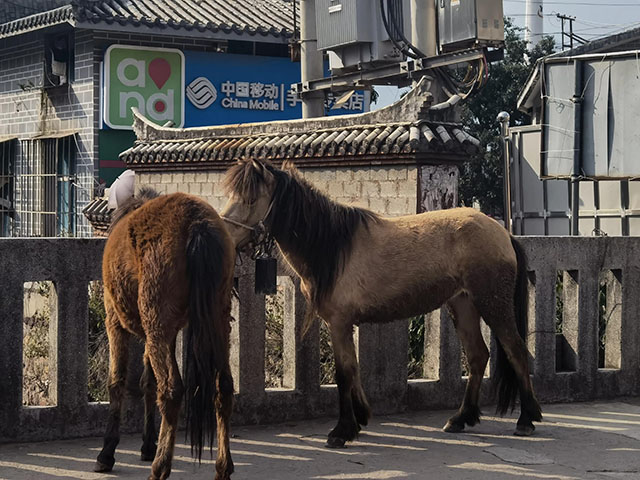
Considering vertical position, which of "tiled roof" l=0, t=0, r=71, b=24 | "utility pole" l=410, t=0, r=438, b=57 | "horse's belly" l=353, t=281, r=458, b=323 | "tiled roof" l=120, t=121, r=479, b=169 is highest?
"tiled roof" l=0, t=0, r=71, b=24

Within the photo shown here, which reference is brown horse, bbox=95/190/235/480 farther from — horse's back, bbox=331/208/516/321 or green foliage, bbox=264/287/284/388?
green foliage, bbox=264/287/284/388

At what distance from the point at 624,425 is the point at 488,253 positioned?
1743mm

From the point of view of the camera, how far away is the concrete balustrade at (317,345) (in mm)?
7121

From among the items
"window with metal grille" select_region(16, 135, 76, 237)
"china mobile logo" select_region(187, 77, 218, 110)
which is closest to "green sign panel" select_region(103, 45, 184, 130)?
"china mobile logo" select_region(187, 77, 218, 110)

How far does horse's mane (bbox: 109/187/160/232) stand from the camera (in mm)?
6828

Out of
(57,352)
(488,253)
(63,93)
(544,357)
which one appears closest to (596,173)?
(544,357)

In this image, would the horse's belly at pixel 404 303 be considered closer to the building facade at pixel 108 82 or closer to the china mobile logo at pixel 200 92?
the building facade at pixel 108 82

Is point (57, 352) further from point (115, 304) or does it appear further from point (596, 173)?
point (596, 173)

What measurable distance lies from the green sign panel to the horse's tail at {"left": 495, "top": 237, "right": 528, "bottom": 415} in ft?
49.2

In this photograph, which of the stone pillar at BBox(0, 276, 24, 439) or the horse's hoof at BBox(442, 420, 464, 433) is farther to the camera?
the horse's hoof at BBox(442, 420, 464, 433)

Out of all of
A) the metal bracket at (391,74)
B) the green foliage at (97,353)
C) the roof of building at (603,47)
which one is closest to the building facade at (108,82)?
the roof of building at (603,47)

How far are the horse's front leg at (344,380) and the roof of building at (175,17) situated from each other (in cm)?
1479

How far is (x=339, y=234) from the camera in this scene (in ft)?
24.3

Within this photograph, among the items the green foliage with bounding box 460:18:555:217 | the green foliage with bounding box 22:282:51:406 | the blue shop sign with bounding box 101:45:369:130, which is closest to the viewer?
the green foliage with bounding box 22:282:51:406
